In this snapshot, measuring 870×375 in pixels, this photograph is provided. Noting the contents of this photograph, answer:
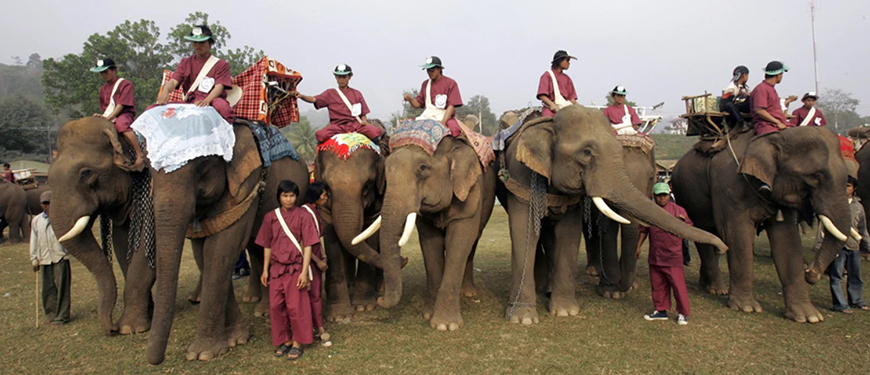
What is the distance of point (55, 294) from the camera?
274 inches

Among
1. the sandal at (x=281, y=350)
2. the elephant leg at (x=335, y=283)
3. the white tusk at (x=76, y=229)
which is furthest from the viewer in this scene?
the elephant leg at (x=335, y=283)

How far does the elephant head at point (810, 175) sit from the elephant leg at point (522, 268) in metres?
2.81

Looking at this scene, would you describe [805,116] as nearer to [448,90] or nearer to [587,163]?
[587,163]

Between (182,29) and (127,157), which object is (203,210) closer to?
(127,157)

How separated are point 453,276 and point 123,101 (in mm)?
4626

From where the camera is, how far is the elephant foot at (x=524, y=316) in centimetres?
636

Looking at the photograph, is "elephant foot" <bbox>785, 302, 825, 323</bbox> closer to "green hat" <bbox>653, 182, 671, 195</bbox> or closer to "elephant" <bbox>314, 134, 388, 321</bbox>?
"green hat" <bbox>653, 182, 671, 195</bbox>

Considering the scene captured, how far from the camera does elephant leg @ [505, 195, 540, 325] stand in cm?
645

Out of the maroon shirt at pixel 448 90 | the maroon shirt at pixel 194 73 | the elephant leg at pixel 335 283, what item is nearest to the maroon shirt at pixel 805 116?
the maroon shirt at pixel 448 90

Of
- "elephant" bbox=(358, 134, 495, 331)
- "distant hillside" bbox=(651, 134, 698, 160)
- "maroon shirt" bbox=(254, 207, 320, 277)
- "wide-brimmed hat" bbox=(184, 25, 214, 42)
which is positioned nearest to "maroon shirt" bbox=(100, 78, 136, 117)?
"wide-brimmed hat" bbox=(184, 25, 214, 42)

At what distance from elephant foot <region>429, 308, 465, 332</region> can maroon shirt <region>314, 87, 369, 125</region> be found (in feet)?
10.3

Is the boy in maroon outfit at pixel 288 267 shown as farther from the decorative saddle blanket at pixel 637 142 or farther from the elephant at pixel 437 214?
the decorative saddle blanket at pixel 637 142

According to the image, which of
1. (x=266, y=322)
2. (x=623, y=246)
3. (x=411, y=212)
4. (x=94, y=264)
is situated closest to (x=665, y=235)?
(x=623, y=246)

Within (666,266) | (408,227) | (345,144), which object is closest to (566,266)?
(666,266)
